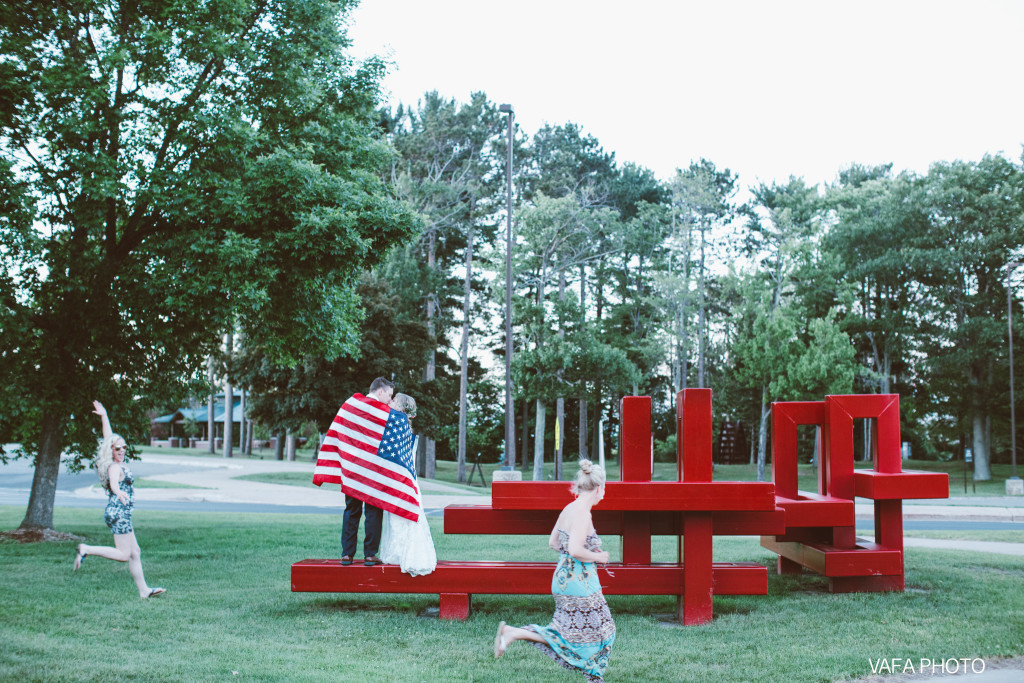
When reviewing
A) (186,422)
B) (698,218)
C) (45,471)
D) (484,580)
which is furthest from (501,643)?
(186,422)

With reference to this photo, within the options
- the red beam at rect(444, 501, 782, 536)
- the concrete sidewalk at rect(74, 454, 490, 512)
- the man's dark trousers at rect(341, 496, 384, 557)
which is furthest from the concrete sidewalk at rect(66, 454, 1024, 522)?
the man's dark trousers at rect(341, 496, 384, 557)

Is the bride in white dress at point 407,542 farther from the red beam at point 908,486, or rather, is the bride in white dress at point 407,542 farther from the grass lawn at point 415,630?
the red beam at point 908,486

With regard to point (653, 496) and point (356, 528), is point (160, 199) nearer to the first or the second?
point (356, 528)

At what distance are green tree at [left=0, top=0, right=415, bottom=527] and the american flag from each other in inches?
160

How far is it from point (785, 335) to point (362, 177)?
2696 centimetres

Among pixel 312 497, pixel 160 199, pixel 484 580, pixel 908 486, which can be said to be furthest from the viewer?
pixel 312 497

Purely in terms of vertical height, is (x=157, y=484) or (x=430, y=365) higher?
(x=430, y=365)

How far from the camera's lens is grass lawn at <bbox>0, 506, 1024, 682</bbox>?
17.4 feet

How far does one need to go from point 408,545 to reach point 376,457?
794 mm

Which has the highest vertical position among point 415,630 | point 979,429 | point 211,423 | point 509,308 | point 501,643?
point 509,308

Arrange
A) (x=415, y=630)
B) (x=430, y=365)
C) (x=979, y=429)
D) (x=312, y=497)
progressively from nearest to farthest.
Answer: (x=415, y=630)
(x=312, y=497)
(x=979, y=429)
(x=430, y=365)

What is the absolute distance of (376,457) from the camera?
702cm

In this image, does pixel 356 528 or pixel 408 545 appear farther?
pixel 356 528

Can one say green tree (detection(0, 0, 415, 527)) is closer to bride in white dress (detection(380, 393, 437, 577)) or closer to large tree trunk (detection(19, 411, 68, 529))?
large tree trunk (detection(19, 411, 68, 529))
